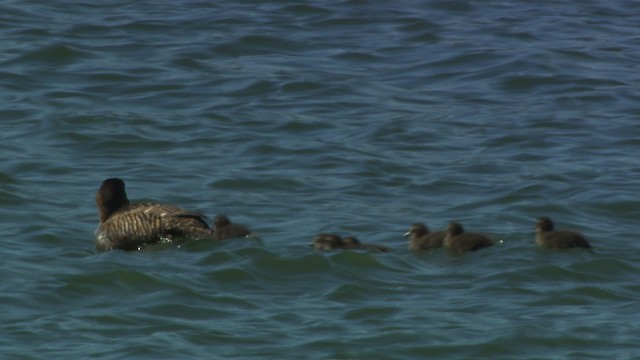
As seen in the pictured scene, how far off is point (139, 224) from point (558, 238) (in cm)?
295

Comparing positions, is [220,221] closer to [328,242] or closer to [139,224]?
[139,224]

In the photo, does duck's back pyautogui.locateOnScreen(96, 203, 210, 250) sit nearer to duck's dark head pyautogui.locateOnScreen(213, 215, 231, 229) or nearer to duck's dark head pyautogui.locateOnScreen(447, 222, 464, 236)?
duck's dark head pyautogui.locateOnScreen(213, 215, 231, 229)

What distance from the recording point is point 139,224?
13.5 metres

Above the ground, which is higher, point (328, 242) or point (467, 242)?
point (328, 242)

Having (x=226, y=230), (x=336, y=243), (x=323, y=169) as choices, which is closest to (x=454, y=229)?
(x=336, y=243)

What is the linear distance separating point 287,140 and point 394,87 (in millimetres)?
A: 2264

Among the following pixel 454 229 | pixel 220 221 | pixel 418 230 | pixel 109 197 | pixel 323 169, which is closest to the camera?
pixel 454 229

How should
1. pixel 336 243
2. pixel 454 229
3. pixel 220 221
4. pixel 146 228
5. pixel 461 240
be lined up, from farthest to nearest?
pixel 146 228, pixel 220 221, pixel 454 229, pixel 461 240, pixel 336 243

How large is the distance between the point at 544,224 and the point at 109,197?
3110mm

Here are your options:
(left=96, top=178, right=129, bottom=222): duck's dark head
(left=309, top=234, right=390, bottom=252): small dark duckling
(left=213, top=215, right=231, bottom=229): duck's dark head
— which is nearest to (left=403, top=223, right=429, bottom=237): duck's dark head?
(left=309, top=234, right=390, bottom=252): small dark duckling

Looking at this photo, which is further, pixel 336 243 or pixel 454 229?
pixel 454 229

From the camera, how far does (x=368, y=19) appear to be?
70.8ft

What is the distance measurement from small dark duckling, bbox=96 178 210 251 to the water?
0.19m

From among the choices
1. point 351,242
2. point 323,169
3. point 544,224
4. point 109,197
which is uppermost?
point 109,197
